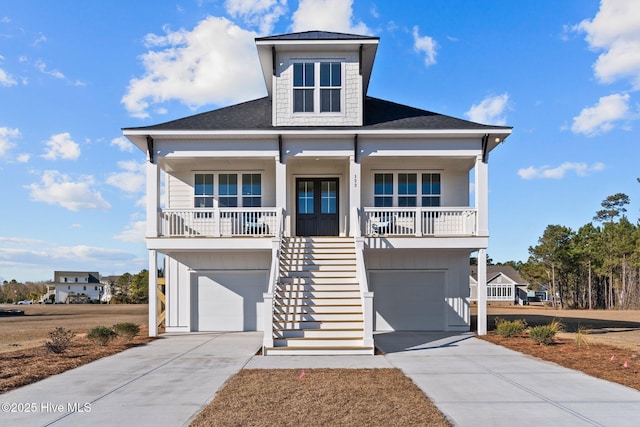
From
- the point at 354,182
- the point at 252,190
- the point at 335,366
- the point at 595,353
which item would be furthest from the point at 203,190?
the point at 595,353

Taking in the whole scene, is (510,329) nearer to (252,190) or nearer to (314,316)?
(314,316)

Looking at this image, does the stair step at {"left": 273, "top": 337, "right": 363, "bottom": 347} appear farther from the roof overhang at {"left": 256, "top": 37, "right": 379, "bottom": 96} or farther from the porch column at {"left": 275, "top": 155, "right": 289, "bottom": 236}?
the roof overhang at {"left": 256, "top": 37, "right": 379, "bottom": 96}

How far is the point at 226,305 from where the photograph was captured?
16578mm

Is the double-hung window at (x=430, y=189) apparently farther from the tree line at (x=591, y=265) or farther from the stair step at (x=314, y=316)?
the tree line at (x=591, y=265)

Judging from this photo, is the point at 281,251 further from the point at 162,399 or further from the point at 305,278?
the point at 162,399

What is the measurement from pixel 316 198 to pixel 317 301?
5507 mm

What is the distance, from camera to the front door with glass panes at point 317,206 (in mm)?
17219

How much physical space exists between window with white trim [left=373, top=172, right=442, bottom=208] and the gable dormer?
2537 mm

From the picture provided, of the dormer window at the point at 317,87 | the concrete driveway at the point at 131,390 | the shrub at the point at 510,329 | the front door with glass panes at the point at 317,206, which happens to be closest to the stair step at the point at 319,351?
the concrete driveway at the point at 131,390

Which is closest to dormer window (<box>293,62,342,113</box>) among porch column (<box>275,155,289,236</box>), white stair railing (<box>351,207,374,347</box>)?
→ porch column (<box>275,155,289,236</box>)

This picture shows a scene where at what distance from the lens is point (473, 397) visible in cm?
733

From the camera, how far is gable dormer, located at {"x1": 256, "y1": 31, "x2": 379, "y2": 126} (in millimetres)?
15695

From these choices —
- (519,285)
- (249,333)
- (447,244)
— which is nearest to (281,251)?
(249,333)

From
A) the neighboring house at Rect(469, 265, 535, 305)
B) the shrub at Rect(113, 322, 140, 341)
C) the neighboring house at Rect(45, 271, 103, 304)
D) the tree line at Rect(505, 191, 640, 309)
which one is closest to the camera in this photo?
the shrub at Rect(113, 322, 140, 341)
